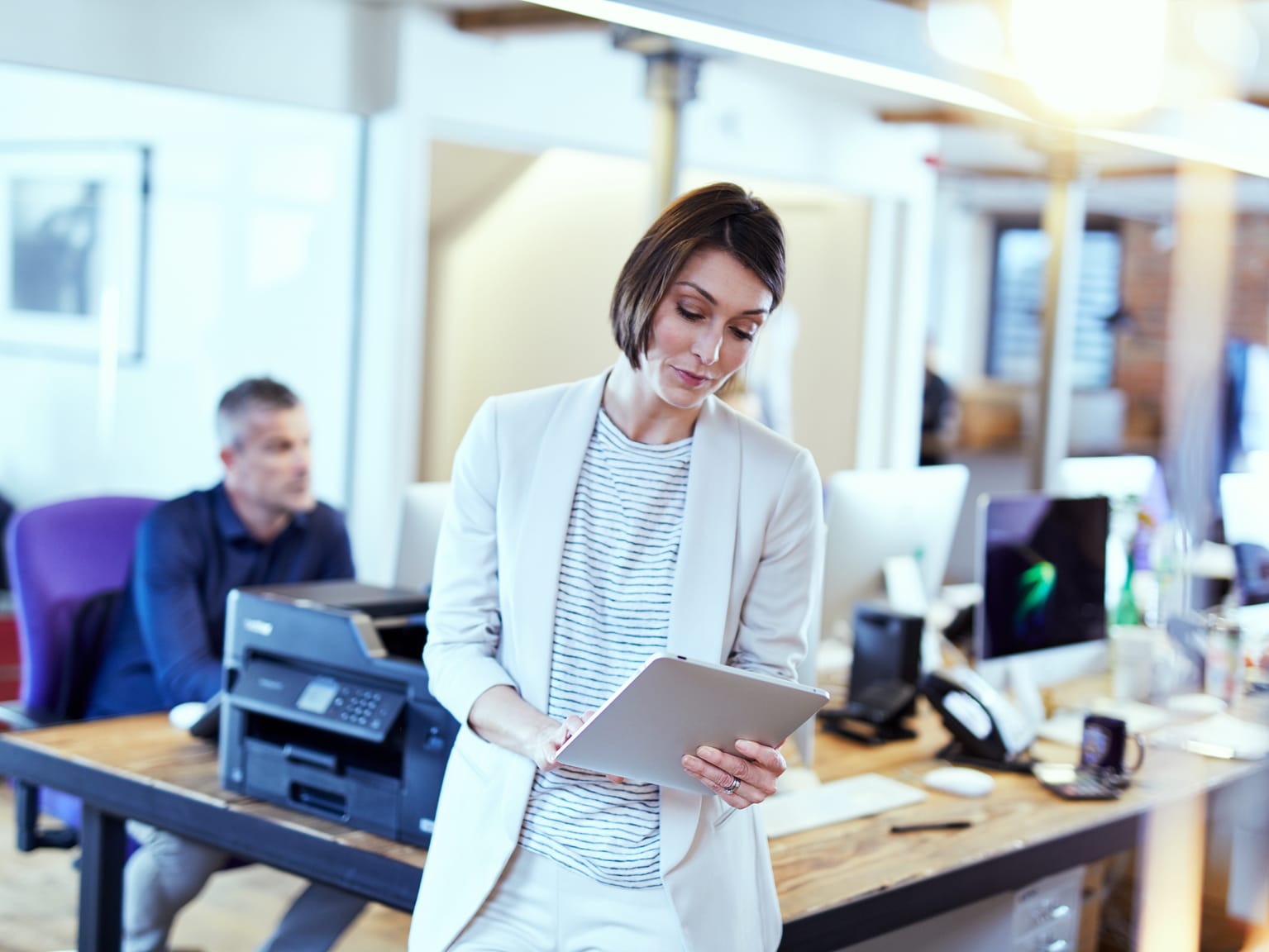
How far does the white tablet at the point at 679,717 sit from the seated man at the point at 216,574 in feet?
3.95

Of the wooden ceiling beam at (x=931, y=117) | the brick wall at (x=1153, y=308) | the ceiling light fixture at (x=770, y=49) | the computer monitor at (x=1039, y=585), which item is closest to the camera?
the ceiling light fixture at (x=770, y=49)

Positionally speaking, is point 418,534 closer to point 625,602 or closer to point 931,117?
point 625,602

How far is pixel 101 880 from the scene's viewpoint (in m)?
2.38

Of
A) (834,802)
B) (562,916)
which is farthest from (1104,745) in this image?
(562,916)

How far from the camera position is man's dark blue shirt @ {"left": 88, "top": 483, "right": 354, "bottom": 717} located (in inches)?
110

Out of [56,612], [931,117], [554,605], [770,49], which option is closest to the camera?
[554,605]

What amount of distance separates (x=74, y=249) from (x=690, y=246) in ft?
11.2

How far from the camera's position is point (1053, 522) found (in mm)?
3059

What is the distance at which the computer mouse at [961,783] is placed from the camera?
252cm

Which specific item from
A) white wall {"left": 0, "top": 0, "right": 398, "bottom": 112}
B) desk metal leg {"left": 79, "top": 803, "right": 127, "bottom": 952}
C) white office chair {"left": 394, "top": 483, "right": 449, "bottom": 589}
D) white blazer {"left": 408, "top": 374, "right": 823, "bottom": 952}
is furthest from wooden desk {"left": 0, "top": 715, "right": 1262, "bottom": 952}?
white wall {"left": 0, "top": 0, "right": 398, "bottom": 112}

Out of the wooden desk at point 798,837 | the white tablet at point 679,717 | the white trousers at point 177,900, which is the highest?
the white tablet at point 679,717

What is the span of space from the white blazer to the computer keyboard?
0.50 meters

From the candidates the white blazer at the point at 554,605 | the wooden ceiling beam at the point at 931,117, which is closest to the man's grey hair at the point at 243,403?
the white blazer at the point at 554,605

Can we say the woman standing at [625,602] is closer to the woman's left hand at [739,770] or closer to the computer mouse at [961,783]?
the woman's left hand at [739,770]
